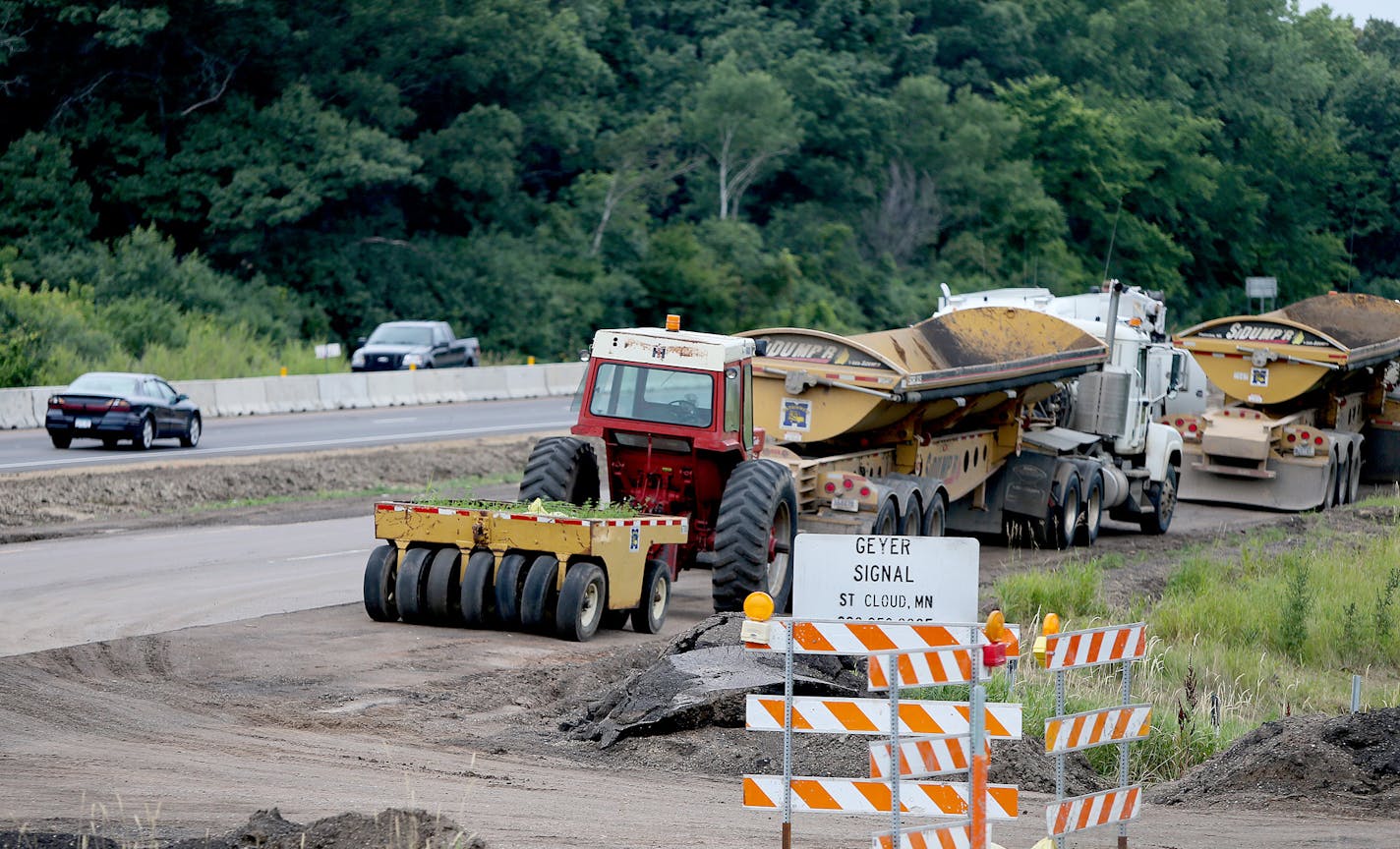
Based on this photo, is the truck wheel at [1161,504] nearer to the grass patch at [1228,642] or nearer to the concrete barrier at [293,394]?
the grass patch at [1228,642]

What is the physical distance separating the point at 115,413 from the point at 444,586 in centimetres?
1603

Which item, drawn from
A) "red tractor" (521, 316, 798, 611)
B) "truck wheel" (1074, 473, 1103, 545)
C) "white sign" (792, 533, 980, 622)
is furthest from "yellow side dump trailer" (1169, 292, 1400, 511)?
"white sign" (792, 533, 980, 622)

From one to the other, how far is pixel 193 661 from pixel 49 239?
38488 mm

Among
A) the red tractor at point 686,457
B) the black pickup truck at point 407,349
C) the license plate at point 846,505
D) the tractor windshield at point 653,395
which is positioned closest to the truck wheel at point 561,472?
the red tractor at point 686,457

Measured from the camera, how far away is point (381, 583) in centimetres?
1568

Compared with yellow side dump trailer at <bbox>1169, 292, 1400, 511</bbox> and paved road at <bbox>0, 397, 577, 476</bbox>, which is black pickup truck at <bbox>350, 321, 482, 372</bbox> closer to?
paved road at <bbox>0, 397, 577, 476</bbox>

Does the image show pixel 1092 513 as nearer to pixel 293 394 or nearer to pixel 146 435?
pixel 146 435

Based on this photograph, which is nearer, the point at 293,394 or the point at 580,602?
the point at 580,602

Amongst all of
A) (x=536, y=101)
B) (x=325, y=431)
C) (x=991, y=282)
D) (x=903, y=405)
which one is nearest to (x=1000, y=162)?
(x=991, y=282)

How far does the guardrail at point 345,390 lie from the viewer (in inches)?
1324

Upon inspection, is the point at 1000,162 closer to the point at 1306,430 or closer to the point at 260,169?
the point at 260,169

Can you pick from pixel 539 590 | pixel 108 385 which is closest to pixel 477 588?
pixel 539 590

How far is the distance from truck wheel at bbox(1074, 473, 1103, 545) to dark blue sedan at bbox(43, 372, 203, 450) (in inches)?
636

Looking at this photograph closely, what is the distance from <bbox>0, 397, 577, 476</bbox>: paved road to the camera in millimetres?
28750
